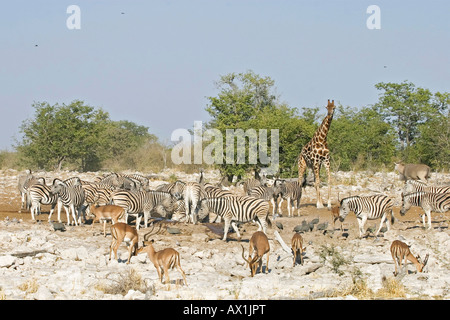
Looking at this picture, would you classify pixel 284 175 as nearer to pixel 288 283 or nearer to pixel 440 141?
pixel 440 141

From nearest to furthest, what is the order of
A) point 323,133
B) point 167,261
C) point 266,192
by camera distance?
point 167,261, point 266,192, point 323,133

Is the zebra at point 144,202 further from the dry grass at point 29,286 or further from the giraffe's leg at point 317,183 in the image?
the dry grass at point 29,286

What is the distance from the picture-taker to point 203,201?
15.9 metres

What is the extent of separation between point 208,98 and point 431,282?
21.7 meters

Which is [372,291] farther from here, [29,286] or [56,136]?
[56,136]

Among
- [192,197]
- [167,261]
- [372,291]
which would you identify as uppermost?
[192,197]

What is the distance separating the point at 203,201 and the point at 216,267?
3734 mm

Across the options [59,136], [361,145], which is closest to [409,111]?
[361,145]

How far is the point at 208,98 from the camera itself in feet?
102

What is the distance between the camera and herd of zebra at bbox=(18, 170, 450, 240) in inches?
598

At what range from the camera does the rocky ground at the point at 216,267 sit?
32.1 ft

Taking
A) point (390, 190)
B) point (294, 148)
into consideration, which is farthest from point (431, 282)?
point (294, 148)

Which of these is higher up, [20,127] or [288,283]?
[20,127]

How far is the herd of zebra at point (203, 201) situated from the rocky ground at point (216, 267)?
0.50 meters
